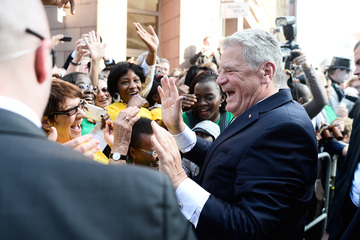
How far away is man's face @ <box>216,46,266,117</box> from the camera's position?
6.29 feet

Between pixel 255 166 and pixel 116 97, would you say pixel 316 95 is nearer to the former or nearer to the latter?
pixel 116 97

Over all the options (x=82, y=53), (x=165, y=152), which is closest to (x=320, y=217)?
(x=165, y=152)

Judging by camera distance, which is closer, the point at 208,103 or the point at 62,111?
the point at 62,111

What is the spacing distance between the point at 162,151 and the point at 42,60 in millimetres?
980

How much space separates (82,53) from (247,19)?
12.4m

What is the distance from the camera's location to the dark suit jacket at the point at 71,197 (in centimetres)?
60

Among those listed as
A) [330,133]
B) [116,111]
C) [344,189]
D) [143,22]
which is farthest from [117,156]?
[143,22]

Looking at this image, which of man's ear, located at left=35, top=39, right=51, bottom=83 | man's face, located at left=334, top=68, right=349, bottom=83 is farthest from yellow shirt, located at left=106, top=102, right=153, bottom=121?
man's face, located at left=334, top=68, right=349, bottom=83

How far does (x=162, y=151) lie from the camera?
1.66 metres

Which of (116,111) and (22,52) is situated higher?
(22,52)

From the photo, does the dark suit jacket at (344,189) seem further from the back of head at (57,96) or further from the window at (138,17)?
the window at (138,17)

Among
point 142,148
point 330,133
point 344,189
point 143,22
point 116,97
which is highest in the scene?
point 143,22

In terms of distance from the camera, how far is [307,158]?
162 centimetres

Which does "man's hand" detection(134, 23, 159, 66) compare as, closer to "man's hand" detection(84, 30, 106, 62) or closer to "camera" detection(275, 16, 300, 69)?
"man's hand" detection(84, 30, 106, 62)
